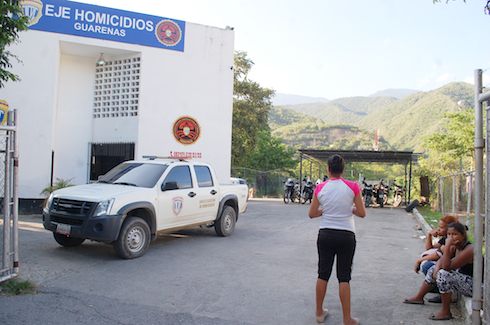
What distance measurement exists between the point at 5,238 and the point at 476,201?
555 cm

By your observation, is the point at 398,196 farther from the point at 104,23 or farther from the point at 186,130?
the point at 104,23

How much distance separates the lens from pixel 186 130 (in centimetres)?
1611

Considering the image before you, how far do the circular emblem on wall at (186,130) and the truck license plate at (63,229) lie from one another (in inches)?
325

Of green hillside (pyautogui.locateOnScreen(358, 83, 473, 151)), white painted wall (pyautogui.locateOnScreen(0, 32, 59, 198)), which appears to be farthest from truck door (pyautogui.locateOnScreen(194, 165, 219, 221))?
green hillside (pyautogui.locateOnScreen(358, 83, 473, 151))

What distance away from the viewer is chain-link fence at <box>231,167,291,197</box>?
29688mm

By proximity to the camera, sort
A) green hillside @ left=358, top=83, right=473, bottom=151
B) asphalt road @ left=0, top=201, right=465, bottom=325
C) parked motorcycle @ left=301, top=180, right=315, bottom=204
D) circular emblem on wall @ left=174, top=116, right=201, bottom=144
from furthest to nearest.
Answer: green hillside @ left=358, top=83, right=473, bottom=151, parked motorcycle @ left=301, top=180, right=315, bottom=204, circular emblem on wall @ left=174, top=116, right=201, bottom=144, asphalt road @ left=0, top=201, right=465, bottom=325

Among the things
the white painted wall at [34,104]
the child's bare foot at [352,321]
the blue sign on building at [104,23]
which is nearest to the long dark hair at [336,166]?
the child's bare foot at [352,321]

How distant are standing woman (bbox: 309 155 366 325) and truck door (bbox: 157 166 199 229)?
14.6ft

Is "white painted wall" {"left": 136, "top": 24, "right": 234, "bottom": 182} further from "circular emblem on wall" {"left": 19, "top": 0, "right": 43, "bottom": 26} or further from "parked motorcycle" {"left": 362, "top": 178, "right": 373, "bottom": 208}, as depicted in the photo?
"parked motorcycle" {"left": 362, "top": 178, "right": 373, "bottom": 208}

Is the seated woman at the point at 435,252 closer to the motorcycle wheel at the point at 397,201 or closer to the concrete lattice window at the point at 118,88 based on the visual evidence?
the concrete lattice window at the point at 118,88

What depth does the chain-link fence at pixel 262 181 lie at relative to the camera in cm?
2969

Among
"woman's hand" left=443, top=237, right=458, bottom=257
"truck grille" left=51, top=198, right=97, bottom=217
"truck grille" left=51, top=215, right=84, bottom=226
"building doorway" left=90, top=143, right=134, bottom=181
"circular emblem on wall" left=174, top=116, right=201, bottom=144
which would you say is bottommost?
"truck grille" left=51, top=215, right=84, bottom=226

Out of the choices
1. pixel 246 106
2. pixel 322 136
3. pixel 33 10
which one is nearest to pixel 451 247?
pixel 33 10

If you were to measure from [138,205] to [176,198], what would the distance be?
47.6 inches
